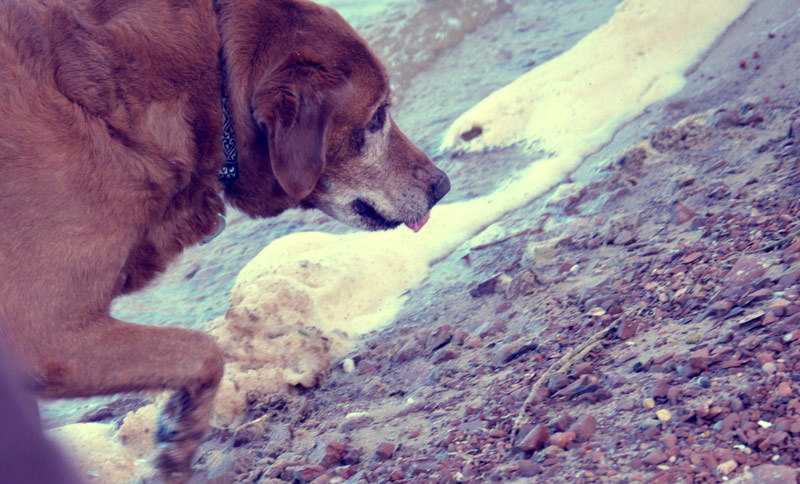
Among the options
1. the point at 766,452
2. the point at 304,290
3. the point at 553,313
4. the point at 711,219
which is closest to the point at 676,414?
the point at 766,452

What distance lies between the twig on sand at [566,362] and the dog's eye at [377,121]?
1.29m

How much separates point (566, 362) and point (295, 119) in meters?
1.31

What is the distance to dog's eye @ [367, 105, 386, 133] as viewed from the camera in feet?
11.2

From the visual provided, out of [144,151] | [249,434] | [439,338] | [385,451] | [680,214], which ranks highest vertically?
[144,151]

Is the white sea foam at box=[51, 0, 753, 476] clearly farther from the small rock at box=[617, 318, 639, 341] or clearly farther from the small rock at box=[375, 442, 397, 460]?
the small rock at box=[617, 318, 639, 341]

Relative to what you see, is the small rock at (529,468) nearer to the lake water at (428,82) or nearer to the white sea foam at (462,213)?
the white sea foam at (462,213)

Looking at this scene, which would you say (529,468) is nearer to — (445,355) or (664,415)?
(664,415)

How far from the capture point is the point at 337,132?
3.28 m

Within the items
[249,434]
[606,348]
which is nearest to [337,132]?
[249,434]

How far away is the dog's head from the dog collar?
11cm

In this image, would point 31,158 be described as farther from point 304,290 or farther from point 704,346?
point 704,346

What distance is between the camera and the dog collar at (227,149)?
298cm

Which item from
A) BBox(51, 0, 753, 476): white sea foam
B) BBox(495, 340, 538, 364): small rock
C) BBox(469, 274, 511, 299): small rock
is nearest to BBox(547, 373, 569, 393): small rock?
BBox(495, 340, 538, 364): small rock

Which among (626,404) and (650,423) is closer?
(650,423)
